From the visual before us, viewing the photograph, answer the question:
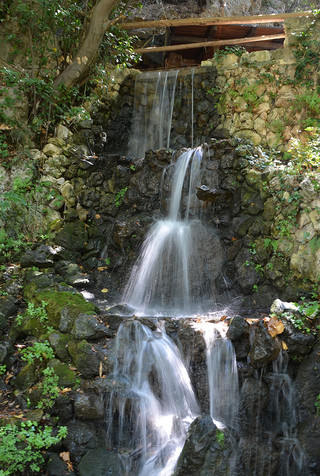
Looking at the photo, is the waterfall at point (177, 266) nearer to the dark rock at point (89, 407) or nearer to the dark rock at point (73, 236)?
the dark rock at point (73, 236)

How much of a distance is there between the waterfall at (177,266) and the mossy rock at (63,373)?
1580 millimetres

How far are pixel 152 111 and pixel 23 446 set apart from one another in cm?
805

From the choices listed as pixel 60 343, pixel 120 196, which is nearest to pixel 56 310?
pixel 60 343

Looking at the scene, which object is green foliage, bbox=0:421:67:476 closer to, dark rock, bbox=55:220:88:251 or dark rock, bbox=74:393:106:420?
dark rock, bbox=74:393:106:420

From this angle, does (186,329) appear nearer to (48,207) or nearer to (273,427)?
(273,427)

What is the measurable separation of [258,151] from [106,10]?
4.35m

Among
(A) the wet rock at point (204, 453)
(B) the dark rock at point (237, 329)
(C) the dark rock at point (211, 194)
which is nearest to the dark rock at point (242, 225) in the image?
(C) the dark rock at point (211, 194)

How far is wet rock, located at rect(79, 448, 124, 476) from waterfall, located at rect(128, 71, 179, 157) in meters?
6.97

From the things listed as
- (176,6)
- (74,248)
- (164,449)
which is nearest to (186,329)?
(164,449)

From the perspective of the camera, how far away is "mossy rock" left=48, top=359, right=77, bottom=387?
441 centimetres

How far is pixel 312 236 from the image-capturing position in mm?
5535

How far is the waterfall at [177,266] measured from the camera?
619 cm

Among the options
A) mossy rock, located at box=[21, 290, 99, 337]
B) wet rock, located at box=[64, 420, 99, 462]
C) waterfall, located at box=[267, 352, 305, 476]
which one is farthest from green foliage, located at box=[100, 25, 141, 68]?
wet rock, located at box=[64, 420, 99, 462]

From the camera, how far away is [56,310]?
5.08m
